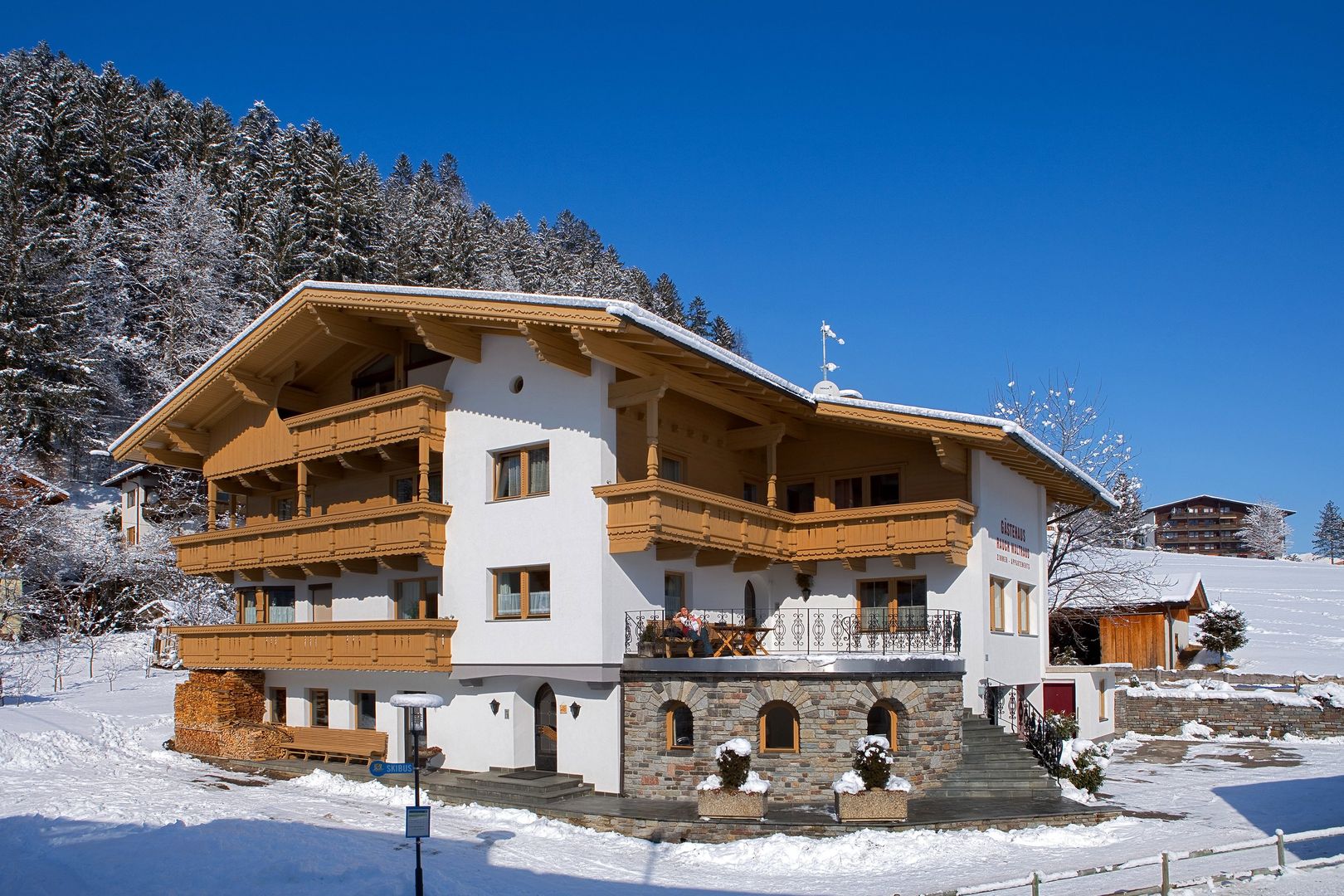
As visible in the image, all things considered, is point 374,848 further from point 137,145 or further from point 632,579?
point 137,145

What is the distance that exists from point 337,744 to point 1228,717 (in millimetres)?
26450

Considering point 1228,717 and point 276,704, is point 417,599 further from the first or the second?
point 1228,717

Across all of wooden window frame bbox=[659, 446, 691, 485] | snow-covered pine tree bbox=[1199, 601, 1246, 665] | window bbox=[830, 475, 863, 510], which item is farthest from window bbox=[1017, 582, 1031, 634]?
snow-covered pine tree bbox=[1199, 601, 1246, 665]

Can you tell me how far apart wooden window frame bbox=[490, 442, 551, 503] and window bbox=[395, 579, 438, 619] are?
3706 millimetres

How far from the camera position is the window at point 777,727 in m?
21.7

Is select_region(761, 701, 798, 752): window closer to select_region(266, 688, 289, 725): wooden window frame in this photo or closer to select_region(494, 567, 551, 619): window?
select_region(494, 567, 551, 619): window

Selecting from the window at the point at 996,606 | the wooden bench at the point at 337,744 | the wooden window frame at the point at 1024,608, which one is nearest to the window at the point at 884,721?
the window at the point at 996,606

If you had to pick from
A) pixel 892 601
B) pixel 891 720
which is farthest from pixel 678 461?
pixel 891 720

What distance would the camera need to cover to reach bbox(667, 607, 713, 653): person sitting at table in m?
22.5

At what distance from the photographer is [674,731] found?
22312mm

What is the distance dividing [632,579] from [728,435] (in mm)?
5702

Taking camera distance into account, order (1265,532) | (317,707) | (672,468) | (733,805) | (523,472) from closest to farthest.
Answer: (733,805) < (523,472) < (672,468) < (317,707) < (1265,532)

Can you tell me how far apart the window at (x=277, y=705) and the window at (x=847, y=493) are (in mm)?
16387

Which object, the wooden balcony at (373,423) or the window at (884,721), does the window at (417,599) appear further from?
the window at (884,721)
